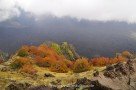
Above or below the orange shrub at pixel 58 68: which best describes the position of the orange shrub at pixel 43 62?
above

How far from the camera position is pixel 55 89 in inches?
1545

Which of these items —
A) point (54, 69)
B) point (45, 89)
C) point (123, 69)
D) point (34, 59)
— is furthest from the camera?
point (34, 59)

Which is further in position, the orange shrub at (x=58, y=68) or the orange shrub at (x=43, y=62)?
the orange shrub at (x=43, y=62)

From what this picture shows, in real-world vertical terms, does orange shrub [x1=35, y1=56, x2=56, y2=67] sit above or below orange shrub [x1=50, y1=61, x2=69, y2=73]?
above

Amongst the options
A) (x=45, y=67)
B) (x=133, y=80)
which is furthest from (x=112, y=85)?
(x=45, y=67)

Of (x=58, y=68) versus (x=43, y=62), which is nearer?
(x=58, y=68)

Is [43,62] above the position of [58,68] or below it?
above

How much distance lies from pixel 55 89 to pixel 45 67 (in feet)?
402

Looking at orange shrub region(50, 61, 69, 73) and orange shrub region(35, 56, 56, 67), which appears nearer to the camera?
orange shrub region(50, 61, 69, 73)

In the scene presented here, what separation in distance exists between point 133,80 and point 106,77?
139 inches

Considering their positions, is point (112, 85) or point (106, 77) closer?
point (112, 85)

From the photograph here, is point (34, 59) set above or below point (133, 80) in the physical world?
below

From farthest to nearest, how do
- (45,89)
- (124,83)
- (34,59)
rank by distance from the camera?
(34,59)
(124,83)
(45,89)

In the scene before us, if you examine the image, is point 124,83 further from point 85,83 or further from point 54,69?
point 54,69
